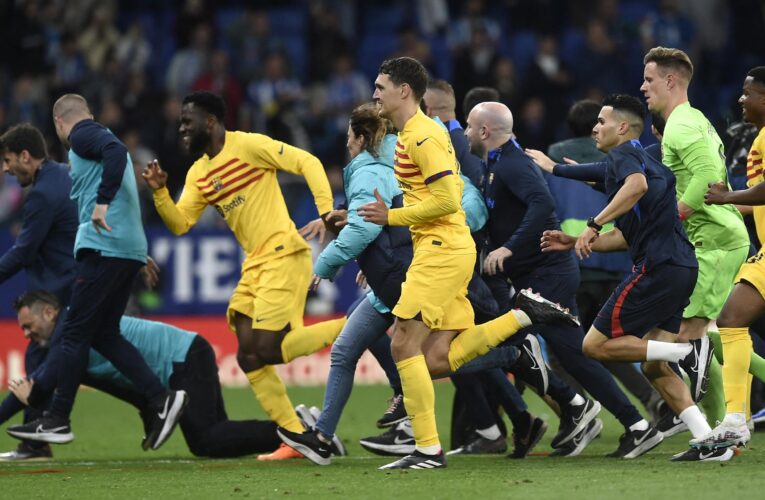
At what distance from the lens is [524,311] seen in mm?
8164

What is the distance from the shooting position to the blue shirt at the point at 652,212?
7.75 m

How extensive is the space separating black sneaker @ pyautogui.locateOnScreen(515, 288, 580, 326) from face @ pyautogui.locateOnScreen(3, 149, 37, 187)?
12.1 feet

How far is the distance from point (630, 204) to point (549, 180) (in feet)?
8.69

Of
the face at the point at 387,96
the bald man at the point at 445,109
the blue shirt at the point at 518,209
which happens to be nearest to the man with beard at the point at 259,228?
the bald man at the point at 445,109

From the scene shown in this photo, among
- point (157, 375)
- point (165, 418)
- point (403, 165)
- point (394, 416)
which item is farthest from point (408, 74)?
point (157, 375)

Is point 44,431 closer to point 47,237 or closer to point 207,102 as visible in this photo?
point 47,237

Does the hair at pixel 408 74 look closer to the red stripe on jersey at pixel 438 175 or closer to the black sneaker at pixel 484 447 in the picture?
the red stripe on jersey at pixel 438 175

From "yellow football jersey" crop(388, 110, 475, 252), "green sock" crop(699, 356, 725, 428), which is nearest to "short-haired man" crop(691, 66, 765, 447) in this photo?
"green sock" crop(699, 356, 725, 428)

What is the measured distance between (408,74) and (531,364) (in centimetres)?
186

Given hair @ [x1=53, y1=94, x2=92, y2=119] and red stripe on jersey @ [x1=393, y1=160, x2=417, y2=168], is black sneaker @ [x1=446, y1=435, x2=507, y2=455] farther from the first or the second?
hair @ [x1=53, y1=94, x2=92, y2=119]

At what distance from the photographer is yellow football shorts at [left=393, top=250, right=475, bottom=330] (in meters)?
7.68

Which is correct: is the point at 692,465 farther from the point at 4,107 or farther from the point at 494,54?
Answer: the point at 4,107

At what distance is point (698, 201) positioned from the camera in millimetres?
7988

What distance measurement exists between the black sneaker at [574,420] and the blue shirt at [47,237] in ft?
11.7
